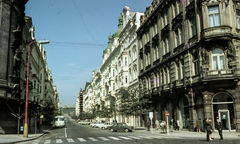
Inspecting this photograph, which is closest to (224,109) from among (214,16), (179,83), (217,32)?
(179,83)

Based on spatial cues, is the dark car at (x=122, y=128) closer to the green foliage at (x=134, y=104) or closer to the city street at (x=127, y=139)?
the green foliage at (x=134, y=104)

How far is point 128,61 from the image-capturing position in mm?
58156

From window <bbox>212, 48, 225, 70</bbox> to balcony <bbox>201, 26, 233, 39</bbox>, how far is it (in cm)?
183

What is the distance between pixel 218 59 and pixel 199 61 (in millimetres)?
1978

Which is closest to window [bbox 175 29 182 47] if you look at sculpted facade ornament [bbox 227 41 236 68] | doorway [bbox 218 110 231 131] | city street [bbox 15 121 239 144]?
sculpted facade ornament [bbox 227 41 236 68]

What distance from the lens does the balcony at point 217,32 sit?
26.5 metres

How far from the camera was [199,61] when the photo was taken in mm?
28203

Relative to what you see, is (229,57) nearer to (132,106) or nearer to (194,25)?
(194,25)

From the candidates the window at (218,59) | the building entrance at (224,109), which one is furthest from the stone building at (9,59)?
the window at (218,59)

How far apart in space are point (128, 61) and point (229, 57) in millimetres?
32963

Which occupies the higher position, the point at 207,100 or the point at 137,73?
the point at 137,73

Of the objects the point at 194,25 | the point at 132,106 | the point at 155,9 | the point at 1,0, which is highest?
the point at 155,9

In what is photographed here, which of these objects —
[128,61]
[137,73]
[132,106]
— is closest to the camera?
[132,106]

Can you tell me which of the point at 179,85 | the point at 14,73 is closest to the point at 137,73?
the point at 179,85
